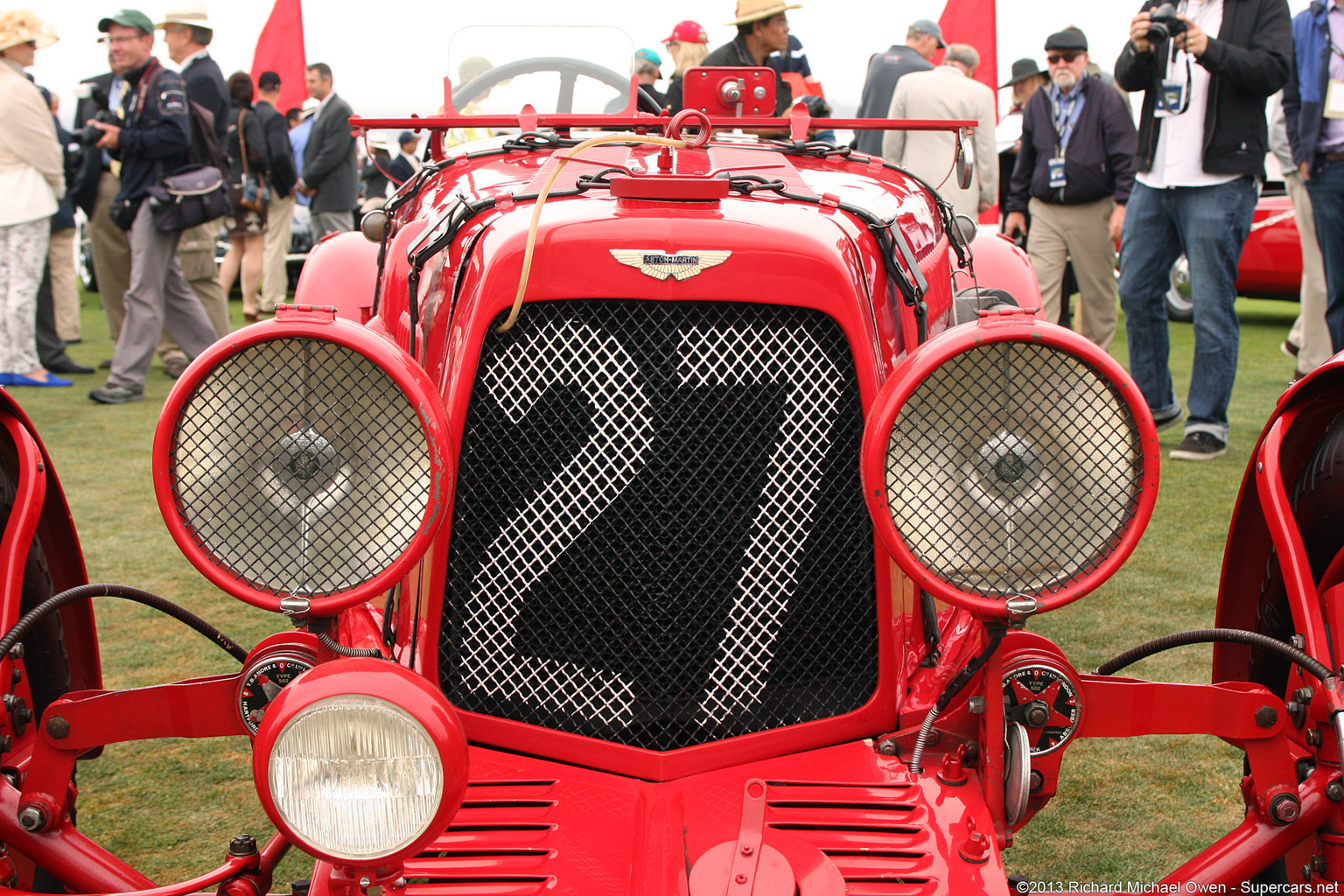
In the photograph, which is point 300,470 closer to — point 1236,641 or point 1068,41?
point 1236,641

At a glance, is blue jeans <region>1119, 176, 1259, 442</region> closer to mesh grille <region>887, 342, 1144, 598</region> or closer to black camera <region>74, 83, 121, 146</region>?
mesh grille <region>887, 342, 1144, 598</region>

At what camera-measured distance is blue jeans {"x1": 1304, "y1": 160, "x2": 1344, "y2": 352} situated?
5.33 metres

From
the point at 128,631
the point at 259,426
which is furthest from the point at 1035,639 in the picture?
the point at 128,631

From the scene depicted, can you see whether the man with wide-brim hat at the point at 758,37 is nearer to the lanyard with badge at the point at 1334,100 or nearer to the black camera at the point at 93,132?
the lanyard with badge at the point at 1334,100

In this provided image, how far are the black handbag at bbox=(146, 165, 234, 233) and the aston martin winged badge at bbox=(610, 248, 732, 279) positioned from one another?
5.98 meters

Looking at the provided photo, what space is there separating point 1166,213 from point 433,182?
13.4ft

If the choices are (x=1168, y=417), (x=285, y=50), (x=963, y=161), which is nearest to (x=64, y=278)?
(x=285, y=50)

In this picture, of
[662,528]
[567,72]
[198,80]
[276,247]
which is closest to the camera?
[662,528]

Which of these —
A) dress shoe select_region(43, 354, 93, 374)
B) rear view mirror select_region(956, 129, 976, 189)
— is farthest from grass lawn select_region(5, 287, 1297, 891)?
dress shoe select_region(43, 354, 93, 374)

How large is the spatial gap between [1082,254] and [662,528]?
5.83m

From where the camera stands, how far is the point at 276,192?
10.2 m

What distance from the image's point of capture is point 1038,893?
166 cm

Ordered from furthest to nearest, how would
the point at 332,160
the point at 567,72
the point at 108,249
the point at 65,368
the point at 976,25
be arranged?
the point at 976,25 < the point at 332,160 < the point at 65,368 < the point at 108,249 < the point at 567,72

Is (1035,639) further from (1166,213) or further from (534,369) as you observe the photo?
(1166,213)
